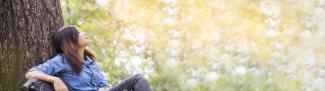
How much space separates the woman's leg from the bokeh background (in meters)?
5.57

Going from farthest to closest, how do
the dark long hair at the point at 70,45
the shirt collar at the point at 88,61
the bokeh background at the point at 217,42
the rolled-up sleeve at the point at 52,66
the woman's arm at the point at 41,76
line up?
1. the bokeh background at the point at 217,42
2. the shirt collar at the point at 88,61
3. the dark long hair at the point at 70,45
4. the rolled-up sleeve at the point at 52,66
5. the woman's arm at the point at 41,76

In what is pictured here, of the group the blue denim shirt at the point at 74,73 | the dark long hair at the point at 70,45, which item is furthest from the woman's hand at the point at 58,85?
the dark long hair at the point at 70,45

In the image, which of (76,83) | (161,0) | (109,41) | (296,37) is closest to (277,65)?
(296,37)

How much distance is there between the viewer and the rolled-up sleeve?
12.9ft

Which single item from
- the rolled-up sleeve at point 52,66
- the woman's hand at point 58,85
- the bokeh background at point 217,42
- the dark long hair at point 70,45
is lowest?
the woman's hand at point 58,85

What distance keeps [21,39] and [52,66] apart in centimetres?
35

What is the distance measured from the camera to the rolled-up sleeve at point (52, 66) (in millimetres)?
3943

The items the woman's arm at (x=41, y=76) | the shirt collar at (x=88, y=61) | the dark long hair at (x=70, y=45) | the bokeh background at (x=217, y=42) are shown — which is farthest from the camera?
the bokeh background at (x=217, y=42)

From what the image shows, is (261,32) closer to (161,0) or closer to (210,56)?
(210,56)

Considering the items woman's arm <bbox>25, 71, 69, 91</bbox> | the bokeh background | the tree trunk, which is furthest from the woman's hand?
the bokeh background

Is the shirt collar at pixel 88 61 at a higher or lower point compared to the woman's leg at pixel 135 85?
higher

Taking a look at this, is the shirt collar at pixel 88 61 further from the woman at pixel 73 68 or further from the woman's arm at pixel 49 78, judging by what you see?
the woman's arm at pixel 49 78

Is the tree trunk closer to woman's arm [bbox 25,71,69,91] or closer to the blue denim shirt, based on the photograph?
the blue denim shirt

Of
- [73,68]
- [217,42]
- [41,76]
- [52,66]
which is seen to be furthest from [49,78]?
[217,42]
